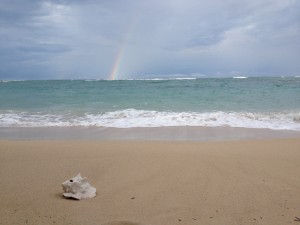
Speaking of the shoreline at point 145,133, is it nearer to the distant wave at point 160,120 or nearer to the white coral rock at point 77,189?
the distant wave at point 160,120

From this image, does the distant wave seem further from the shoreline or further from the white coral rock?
the white coral rock

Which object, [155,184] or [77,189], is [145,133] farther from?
[77,189]

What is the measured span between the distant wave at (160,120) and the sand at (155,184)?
3871mm

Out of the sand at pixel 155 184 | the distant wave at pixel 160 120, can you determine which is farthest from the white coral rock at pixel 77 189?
the distant wave at pixel 160 120

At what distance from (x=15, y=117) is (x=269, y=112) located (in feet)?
36.0

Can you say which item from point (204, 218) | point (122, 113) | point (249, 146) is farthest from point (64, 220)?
point (122, 113)

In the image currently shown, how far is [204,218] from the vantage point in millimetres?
2910

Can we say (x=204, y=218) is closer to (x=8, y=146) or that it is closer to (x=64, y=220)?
(x=64, y=220)

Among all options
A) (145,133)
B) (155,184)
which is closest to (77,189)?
(155,184)

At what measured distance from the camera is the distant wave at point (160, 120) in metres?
10.1

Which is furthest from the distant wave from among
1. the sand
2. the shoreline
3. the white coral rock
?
the white coral rock

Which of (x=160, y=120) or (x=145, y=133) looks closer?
(x=145, y=133)

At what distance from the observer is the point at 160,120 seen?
11.0 meters

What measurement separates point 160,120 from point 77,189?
7.68 meters
